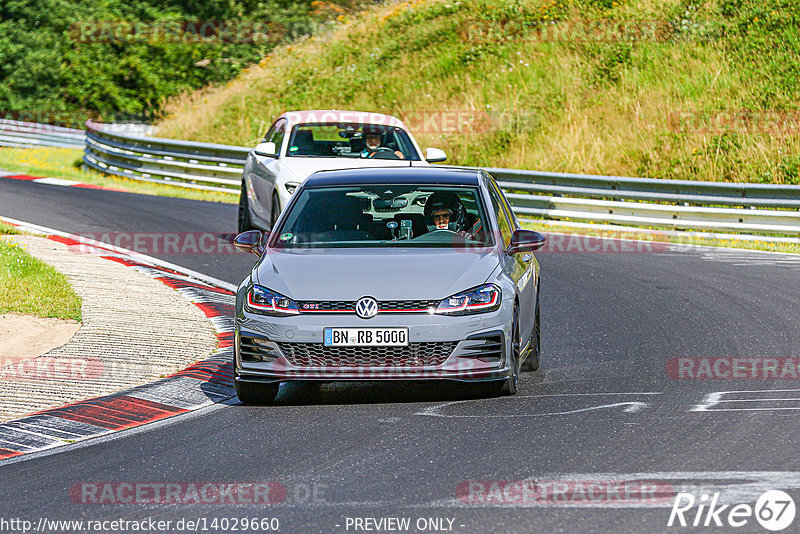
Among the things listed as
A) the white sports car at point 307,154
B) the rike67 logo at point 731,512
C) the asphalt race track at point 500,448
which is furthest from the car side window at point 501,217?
the white sports car at point 307,154

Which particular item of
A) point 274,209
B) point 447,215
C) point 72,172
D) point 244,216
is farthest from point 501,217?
point 72,172

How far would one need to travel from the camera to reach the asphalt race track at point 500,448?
6004 mm

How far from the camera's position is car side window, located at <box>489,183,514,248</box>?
9562 mm

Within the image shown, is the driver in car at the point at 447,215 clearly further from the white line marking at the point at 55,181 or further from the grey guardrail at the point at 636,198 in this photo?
the white line marking at the point at 55,181

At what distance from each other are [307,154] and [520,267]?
7.04 metres

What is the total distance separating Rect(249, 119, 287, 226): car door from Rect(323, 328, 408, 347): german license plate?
740 cm

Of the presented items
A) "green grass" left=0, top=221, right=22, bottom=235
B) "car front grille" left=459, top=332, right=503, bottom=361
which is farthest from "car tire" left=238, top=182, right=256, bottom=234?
"car front grille" left=459, top=332, right=503, bottom=361

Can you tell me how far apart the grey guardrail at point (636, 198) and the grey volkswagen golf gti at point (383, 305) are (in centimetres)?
1124

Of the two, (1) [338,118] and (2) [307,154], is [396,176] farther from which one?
(1) [338,118]

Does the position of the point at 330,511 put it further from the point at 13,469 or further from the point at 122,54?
the point at 122,54

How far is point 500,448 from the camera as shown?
23.7ft

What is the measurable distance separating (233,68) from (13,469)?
43.6 m

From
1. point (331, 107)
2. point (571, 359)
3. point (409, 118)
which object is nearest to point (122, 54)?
point (331, 107)

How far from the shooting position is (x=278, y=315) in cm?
844
